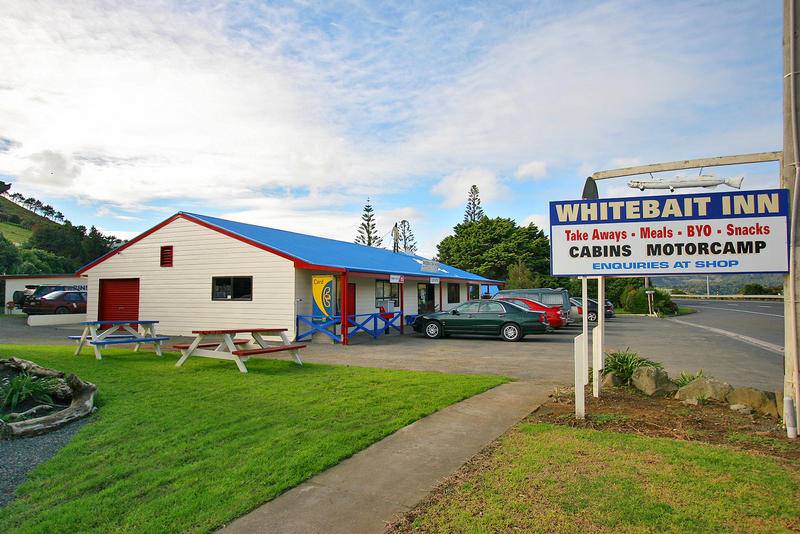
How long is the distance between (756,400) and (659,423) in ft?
5.27

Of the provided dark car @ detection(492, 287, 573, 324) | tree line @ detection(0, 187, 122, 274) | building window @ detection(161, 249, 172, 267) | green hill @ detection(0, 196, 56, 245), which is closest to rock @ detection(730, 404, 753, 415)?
dark car @ detection(492, 287, 573, 324)

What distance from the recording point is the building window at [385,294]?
74.2 feet

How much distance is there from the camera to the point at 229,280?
1859 centimetres

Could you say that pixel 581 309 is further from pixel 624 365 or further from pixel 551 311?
pixel 624 365

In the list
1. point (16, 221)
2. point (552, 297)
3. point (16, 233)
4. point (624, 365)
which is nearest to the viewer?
point (624, 365)

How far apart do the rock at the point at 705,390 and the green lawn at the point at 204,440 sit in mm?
2878

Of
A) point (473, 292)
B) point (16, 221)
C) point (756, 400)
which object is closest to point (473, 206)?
point (473, 292)

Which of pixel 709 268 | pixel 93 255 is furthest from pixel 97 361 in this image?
pixel 93 255

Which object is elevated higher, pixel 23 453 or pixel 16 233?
pixel 16 233

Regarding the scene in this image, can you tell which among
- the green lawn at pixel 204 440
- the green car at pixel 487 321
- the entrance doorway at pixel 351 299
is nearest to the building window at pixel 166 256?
the entrance doorway at pixel 351 299

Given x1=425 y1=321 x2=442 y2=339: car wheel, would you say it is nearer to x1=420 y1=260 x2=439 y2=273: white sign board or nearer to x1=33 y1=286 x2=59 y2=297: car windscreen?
x1=420 y1=260 x2=439 y2=273: white sign board

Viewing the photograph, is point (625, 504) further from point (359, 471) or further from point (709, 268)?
point (709, 268)

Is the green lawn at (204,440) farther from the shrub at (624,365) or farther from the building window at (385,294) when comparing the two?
the building window at (385,294)

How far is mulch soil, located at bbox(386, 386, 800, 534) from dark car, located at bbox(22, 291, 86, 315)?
28.3 m
